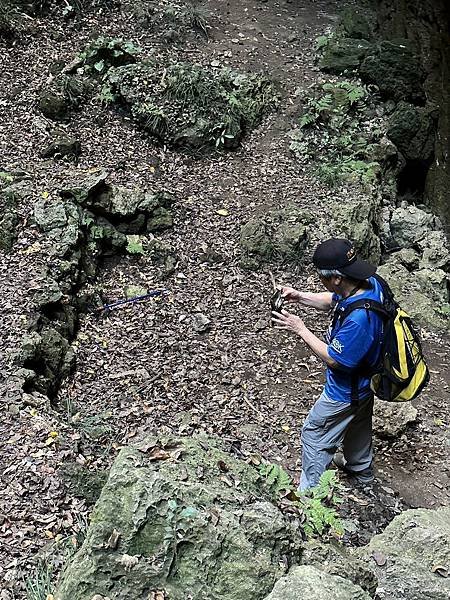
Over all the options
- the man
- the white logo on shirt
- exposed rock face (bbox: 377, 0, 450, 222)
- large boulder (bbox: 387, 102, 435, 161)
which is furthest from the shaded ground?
exposed rock face (bbox: 377, 0, 450, 222)

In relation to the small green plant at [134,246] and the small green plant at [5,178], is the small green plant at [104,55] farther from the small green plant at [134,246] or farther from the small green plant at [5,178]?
the small green plant at [134,246]

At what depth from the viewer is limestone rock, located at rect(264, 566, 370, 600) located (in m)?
2.16

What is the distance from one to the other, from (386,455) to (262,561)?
12.5ft

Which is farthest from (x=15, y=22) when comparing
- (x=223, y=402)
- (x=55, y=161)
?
(x=223, y=402)

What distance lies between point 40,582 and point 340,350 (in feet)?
7.60

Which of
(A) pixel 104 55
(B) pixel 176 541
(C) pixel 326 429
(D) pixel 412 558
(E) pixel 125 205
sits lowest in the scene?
(E) pixel 125 205

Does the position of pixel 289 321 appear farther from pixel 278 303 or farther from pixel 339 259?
pixel 339 259

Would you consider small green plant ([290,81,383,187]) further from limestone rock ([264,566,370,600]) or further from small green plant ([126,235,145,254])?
limestone rock ([264,566,370,600])

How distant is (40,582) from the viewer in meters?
3.44

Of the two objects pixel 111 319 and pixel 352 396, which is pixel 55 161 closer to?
pixel 111 319

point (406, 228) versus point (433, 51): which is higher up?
point (433, 51)

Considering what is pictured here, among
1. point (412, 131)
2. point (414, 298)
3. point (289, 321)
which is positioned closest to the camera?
point (289, 321)

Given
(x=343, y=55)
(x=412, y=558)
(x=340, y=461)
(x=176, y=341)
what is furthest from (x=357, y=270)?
(x=343, y=55)

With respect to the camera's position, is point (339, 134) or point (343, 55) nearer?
point (339, 134)
